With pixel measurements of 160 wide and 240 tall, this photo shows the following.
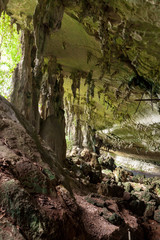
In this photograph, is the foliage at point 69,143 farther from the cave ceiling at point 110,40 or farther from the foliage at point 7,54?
the foliage at point 7,54

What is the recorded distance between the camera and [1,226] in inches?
71.5

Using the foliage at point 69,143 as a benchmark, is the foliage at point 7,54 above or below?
above

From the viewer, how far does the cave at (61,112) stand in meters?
2.34

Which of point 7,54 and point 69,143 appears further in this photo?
point 69,143

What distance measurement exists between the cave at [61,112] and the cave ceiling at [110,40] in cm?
3

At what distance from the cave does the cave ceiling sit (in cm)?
3

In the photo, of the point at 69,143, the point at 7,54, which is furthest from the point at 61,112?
the point at 69,143

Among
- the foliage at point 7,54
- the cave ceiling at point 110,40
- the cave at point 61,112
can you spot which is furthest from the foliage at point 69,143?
the foliage at point 7,54

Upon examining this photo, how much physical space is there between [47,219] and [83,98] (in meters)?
13.9

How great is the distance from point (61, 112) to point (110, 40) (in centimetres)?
586

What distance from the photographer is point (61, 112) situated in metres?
11.8

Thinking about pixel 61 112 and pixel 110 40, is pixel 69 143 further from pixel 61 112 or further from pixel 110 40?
pixel 110 40

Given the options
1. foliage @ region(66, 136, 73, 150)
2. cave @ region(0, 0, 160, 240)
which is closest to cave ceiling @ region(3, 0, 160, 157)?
cave @ region(0, 0, 160, 240)

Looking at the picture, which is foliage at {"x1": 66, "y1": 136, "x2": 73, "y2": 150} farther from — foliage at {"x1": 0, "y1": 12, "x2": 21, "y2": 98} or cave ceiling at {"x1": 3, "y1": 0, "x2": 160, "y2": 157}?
foliage at {"x1": 0, "y1": 12, "x2": 21, "y2": 98}
